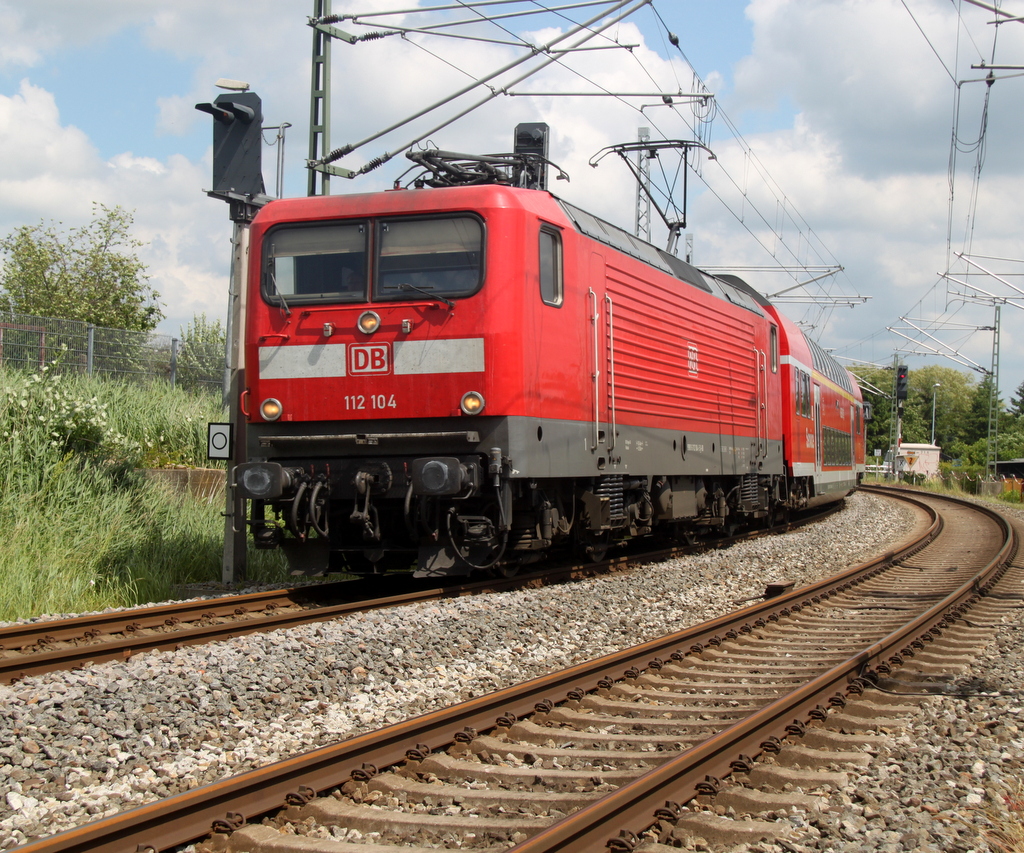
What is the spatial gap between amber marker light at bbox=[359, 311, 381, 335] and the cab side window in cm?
148

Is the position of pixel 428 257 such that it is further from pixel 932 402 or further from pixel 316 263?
pixel 932 402

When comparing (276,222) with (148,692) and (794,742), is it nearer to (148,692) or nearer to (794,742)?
(148,692)

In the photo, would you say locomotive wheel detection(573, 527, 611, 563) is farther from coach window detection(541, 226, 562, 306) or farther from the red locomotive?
coach window detection(541, 226, 562, 306)

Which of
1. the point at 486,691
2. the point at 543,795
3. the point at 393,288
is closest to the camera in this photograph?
the point at 543,795

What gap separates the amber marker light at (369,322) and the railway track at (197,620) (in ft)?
7.39

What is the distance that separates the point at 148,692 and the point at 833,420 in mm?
20223

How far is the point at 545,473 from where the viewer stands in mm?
8633

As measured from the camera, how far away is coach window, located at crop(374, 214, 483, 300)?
8.38 meters

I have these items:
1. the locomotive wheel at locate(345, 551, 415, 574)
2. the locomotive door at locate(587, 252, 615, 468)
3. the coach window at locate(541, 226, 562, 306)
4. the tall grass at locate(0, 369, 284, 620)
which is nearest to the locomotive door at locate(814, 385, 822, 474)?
the locomotive door at locate(587, 252, 615, 468)

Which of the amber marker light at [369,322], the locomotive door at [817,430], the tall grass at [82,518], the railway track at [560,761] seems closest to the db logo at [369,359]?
the amber marker light at [369,322]

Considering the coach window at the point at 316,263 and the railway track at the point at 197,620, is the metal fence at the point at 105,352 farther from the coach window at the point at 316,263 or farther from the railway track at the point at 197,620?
the railway track at the point at 197,620

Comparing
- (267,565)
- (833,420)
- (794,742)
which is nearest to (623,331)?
(267,565)

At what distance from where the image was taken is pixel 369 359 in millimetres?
8383

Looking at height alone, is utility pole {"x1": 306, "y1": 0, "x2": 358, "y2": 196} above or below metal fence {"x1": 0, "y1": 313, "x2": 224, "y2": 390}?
above
